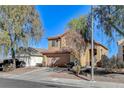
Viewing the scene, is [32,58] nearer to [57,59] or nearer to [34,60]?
[34,60]

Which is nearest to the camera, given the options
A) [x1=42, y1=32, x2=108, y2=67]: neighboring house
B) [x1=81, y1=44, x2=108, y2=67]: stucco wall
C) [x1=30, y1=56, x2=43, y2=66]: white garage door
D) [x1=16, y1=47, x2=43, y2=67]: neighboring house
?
[x1=42, y1=32, x2=108, y2=67]: neighboring house

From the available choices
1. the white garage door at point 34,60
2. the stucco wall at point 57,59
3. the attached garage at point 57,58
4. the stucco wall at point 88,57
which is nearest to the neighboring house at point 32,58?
the white garage door at point 34,60

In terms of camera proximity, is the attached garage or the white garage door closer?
the attached garage

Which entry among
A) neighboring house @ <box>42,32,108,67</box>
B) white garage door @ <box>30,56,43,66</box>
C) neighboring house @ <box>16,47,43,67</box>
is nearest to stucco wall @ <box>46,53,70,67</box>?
neighboring house @ <box>42,32,108,67</box>

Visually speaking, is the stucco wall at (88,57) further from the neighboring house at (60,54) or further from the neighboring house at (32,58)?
the neighboring house at (32,58)

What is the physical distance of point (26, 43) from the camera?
37.4 m

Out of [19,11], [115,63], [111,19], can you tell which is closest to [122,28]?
[111,19]

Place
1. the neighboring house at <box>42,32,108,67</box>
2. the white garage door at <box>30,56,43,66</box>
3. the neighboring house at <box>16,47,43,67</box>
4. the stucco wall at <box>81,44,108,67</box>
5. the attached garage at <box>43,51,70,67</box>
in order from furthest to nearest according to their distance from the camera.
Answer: the white garage door at <box>30,56,43,66</box>, the neighboring house at <box>16,47,43,67</box>, the stucco wall at <box>81,44,108,67</box>, the neighboring house at <box>42,32,108,67</box>, the attached garage at <box>43,51,70,67</box>

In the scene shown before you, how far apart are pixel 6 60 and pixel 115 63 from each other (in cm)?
1826

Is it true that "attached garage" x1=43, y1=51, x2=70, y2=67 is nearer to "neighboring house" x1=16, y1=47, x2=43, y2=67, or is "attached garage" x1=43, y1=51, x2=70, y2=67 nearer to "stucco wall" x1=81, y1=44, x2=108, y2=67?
"stucco wall" x1=81, y1=44, x2=108, y2=67

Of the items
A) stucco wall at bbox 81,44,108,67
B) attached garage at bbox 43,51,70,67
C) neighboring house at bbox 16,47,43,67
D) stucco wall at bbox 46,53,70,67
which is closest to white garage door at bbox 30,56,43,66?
neighboring house at bbox 16,47,43,67

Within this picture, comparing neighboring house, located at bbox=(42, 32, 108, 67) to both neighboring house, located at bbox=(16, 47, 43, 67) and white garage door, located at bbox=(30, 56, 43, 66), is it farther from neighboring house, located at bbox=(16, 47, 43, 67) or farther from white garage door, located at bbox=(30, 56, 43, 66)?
white garage door, located at bbox=(30, 56, 43, 66)

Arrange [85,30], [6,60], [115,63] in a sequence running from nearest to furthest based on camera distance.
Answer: [115,63]
[85,30]
[6,60]

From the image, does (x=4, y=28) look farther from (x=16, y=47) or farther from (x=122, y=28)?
(x=122, y=28)
